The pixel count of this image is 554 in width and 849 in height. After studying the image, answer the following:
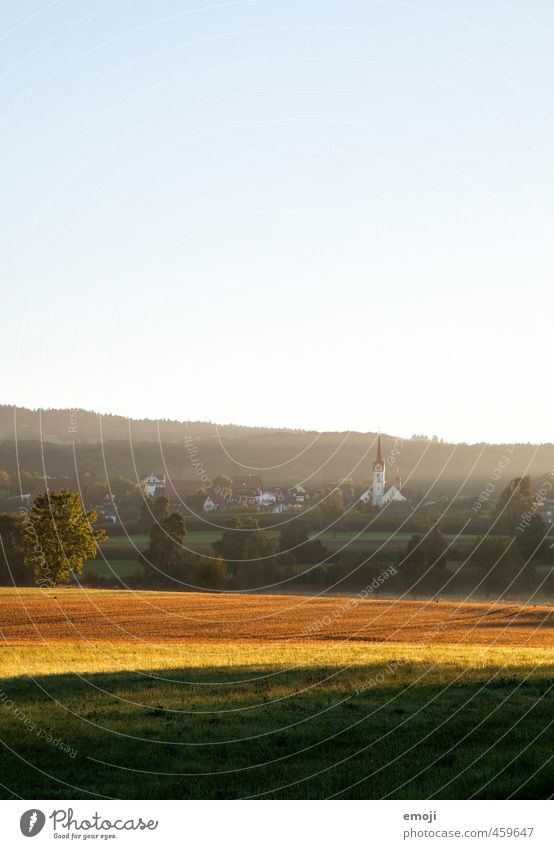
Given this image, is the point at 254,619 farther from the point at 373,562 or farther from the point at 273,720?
the point at 373,562

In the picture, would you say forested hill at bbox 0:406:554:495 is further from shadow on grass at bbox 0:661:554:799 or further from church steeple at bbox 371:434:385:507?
shadow on grass at bbox 0:661:554:799

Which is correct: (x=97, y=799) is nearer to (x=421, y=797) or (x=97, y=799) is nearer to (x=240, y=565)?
(x=421, y=797)

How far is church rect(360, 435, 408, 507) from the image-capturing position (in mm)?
138625

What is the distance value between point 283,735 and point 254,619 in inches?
1509

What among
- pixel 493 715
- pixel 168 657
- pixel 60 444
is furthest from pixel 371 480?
pixel 493 715

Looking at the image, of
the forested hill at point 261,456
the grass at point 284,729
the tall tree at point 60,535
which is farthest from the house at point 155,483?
the grass at point 284,729

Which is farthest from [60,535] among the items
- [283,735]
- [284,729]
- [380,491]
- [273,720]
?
[380,491]

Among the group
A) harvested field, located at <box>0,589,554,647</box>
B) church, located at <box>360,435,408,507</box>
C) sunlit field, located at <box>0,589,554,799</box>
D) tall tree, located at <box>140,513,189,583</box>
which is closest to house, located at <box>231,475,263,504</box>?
church, located at <box>360,435,408,507</box>

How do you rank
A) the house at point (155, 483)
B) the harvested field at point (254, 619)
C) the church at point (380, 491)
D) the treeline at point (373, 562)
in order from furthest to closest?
the church at point (380, 491) → the house at point (155, 483) → the treeline at point (373, 562) → the harvested field at point (254, 619)

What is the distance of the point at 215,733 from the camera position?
18.9 meters

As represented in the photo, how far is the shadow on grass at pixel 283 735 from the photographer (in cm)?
1520

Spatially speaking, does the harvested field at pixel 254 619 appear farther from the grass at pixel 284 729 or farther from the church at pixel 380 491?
the church at pixel 380 491

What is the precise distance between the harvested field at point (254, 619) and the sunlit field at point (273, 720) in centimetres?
518

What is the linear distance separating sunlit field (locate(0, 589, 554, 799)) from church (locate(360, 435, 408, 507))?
3924 inches
